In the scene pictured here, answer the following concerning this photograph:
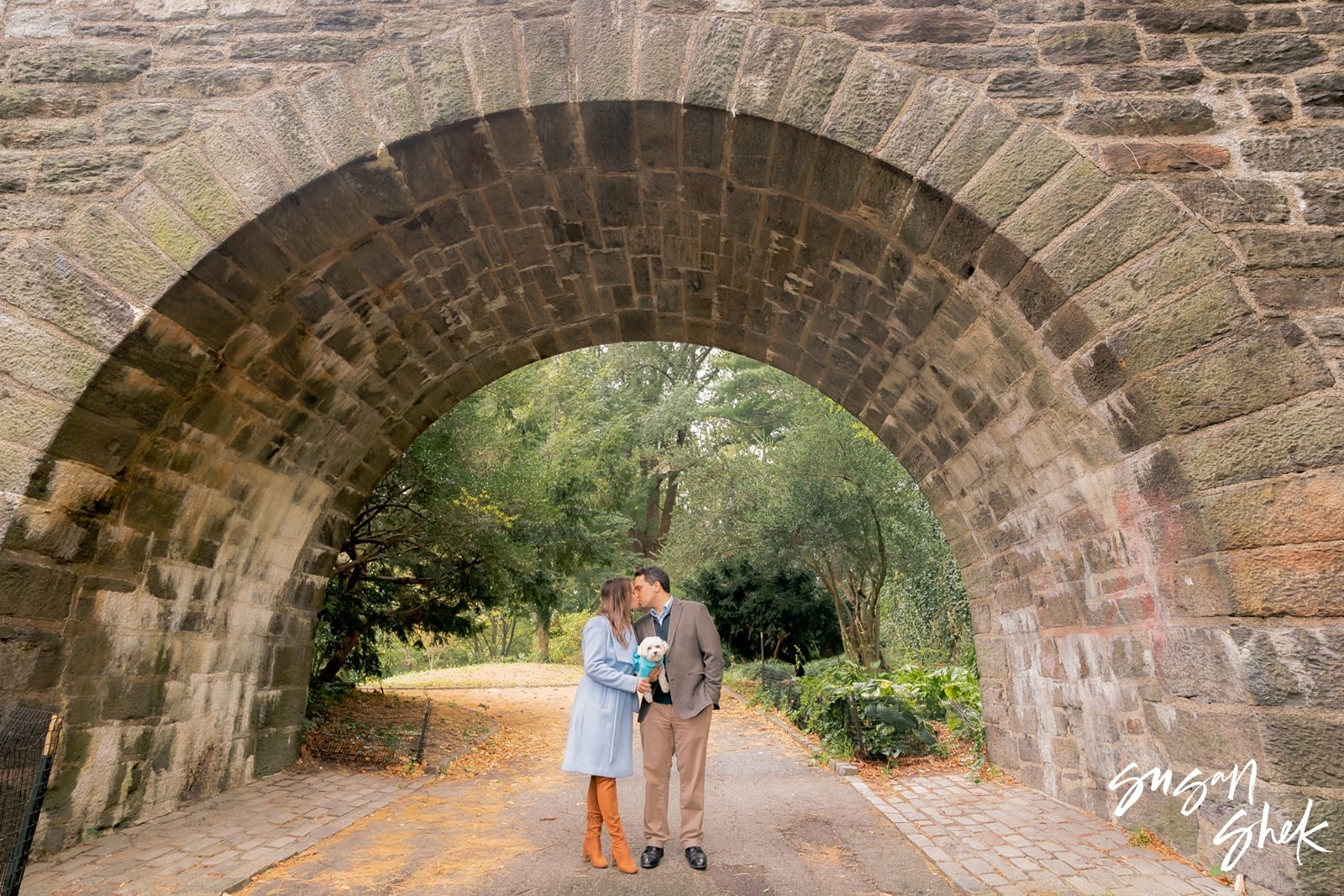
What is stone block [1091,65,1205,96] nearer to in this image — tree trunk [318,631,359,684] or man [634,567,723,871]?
man [634,567,723,871]

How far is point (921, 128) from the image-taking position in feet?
11.4

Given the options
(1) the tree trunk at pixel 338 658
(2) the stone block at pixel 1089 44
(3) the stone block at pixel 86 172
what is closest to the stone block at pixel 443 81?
(3) the stone block at pixel 86 172

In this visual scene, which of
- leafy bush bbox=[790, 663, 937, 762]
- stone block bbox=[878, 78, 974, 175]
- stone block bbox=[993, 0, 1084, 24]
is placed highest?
stone block bbox=[993, 0, 1084, 24]

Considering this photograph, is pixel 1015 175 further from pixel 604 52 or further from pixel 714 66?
pixel 604 52

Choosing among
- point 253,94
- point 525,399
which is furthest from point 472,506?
point 253,94

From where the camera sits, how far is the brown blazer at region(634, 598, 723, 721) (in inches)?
157

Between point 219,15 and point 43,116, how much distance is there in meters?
1.01

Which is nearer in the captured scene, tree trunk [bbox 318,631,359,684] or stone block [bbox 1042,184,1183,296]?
stone block [bbox 1042,184,1183,296]

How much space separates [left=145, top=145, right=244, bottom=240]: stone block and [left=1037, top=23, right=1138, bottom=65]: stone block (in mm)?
3937

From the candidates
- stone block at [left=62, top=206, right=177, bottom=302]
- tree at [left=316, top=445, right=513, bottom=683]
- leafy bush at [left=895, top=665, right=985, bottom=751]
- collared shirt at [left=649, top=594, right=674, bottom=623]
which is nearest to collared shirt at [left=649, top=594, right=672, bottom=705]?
collared shirt at [left=649, top=594, right=674, bottom=623]

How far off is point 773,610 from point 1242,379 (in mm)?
12897

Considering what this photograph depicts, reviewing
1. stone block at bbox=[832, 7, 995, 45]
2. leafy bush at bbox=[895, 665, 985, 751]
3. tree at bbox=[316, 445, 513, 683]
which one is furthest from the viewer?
tree at bbox=[316, 445, 513, 683]

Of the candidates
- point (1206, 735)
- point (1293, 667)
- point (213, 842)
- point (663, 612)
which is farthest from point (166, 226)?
point (1206, 735)

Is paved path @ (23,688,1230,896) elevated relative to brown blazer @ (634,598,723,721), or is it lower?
lower
